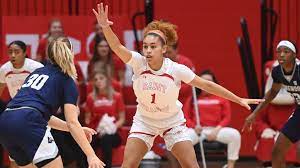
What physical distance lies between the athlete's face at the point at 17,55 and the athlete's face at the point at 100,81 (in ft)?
4.08

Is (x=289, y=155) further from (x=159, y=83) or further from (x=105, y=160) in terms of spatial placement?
(x=159, y=83)

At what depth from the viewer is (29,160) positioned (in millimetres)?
6398

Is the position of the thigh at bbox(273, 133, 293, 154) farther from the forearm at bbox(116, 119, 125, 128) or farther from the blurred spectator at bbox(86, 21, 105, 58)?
the blurred spectator at bbox(86, 21, 105, 58)

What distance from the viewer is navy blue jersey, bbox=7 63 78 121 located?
6.42 metres

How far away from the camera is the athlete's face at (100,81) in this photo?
10695 mm

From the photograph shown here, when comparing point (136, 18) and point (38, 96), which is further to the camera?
point (136, 18)

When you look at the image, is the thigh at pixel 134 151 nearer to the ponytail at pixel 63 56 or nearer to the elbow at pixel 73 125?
the ponytail at pixel 63 56

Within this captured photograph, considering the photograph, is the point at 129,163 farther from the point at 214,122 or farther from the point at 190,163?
the point at 214,122

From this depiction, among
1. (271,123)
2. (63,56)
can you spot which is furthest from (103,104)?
(63,56)

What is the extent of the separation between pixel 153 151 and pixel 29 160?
511cm

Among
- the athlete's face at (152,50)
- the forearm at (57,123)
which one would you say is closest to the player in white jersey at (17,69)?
the athlete's face at (152,50)

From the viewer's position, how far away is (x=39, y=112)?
6.42m

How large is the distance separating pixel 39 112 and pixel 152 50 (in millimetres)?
1523

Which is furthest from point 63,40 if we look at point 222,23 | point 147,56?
point 222,23
